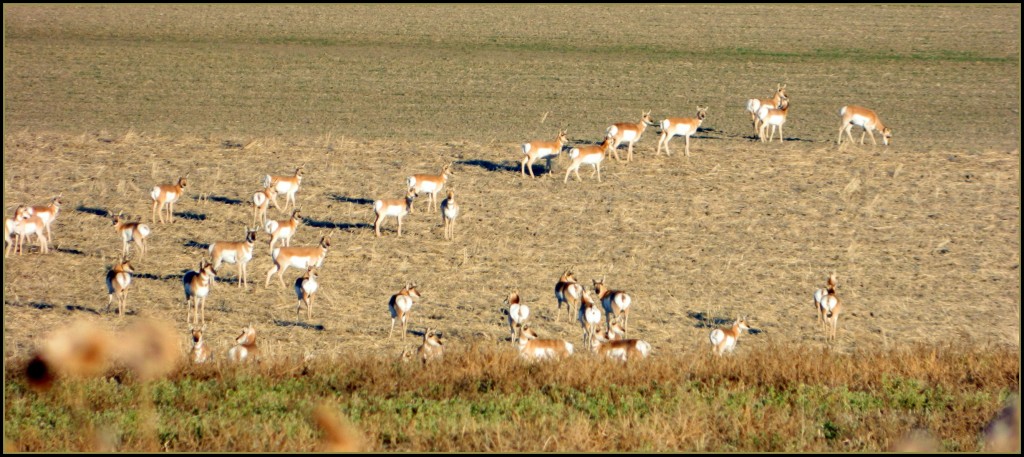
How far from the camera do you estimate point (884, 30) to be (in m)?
48.3

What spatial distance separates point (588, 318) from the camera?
15.4 meters

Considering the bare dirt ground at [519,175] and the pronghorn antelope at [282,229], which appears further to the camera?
the pronghorn antelope at [282,229]

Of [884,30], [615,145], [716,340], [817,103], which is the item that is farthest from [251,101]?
[884,30]

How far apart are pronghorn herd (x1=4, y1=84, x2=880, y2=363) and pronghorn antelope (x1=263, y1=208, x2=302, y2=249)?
0.7 inches

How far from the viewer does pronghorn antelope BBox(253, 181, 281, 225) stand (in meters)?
21.8

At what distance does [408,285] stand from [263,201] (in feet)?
17.8

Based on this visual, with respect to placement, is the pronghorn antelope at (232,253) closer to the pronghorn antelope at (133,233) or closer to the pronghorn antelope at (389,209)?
the pronghorn antelope at (133,233)

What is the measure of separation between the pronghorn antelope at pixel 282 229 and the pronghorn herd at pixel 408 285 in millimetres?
17

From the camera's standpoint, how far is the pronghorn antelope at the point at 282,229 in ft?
65.4

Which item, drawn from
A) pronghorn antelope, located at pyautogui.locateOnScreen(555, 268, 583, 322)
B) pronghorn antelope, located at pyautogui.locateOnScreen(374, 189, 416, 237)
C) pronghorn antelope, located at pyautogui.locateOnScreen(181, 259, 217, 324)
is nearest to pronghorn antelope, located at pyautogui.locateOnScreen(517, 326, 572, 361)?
pronghorn antelope, located at pyautogui.locateOnScreen(555, 268, 583, 322)

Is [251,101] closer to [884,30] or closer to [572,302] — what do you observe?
[572,302]

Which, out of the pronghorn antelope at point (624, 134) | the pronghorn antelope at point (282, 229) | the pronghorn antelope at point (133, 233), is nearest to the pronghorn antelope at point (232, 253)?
the pronghorn antelope at point (282, 229)

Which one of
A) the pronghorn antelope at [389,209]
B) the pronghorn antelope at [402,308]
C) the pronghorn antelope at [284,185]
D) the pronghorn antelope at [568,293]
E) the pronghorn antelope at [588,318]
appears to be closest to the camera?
the pronghorn antelope at [588,318]

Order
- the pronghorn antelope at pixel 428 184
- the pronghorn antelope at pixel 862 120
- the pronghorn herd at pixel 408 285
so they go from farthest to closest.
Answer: the pronghorn antelope at pixel 862 120, the pronghorn antelope at pixel 428 184, the pronghorn herd at pixel 408 285
